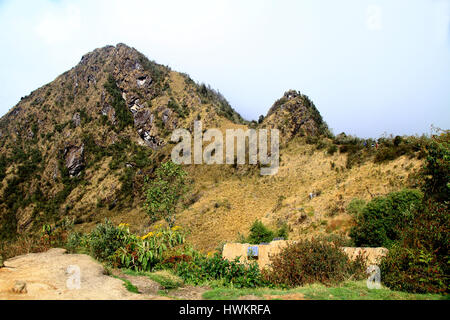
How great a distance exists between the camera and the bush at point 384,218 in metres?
11.2

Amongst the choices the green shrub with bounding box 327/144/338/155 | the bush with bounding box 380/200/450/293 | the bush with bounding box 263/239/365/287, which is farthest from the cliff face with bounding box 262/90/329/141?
the bush with bounding box 380/200/450/293

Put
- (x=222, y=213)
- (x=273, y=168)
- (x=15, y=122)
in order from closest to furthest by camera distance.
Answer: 1. (x=222, y=213)
2. (x=273, y=168)
3. (x=15, y=122)

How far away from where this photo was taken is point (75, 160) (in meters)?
52.7

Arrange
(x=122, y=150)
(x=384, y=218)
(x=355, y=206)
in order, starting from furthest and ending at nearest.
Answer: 1. (x=122, y=150)
2. (x=355, y=206)
3. (x=384, y=218)

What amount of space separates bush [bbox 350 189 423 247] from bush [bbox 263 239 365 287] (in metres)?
3.97

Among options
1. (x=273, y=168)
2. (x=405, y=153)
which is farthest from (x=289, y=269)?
(x=273, y=168)

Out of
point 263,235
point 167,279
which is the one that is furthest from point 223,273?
point 263,235

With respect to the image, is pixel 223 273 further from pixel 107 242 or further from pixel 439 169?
pixel 439 169

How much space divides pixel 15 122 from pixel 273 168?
65.8 metres

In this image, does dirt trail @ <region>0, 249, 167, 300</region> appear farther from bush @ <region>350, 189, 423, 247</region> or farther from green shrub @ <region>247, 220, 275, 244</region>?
green shrub @ <region>247, 220, 275, 244</region>

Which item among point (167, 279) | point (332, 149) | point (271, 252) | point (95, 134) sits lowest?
point (167, 279)

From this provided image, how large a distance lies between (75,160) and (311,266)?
53636 millimetres
